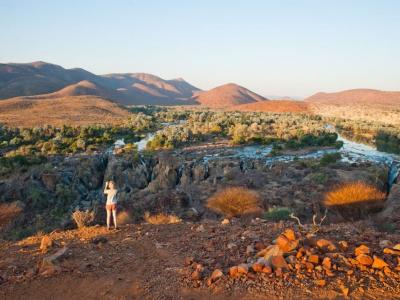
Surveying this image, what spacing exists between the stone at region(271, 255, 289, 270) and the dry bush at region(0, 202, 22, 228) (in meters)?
12.1

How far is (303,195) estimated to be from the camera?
15680 mm

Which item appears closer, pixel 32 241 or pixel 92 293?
pixel 92 293

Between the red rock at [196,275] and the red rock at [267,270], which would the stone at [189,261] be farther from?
the red rock at [267,270]

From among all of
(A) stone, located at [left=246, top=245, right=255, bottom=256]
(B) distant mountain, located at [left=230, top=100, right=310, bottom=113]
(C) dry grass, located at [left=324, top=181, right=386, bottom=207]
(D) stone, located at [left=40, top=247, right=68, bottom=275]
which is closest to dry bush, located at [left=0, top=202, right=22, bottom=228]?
(D) stone, located at [left=40, top=247, right=68, bottom=275]

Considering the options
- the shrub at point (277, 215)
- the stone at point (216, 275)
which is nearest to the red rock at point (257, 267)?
the stone at point (216, 275)

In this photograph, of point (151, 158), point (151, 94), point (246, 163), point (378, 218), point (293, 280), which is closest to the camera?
point (293, 280)

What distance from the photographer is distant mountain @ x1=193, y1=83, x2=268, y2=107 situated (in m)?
124

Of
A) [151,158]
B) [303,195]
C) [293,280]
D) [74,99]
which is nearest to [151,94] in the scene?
[74,99]

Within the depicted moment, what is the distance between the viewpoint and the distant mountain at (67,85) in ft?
335

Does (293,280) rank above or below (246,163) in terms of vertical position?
above

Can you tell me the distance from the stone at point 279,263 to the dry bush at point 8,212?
12076 mm

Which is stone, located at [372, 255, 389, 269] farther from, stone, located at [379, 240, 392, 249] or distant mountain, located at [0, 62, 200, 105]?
distant mountain, located at [0, 62, 200, 105]

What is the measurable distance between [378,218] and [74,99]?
69.4 metres

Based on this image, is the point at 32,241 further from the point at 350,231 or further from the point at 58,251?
the point at 350,231
